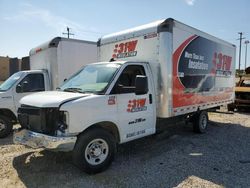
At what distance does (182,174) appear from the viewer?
5055 millimetres

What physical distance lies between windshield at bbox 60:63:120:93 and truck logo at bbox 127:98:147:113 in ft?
2.42

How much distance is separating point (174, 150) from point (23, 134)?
366 cm

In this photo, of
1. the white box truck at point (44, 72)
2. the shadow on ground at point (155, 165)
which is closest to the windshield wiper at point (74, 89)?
the shadow on ground at point (155, 165)

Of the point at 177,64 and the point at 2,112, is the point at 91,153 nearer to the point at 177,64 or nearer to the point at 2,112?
the point at 177,64

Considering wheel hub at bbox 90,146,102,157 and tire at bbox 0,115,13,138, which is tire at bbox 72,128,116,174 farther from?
tire at bbox 0,115,13,138

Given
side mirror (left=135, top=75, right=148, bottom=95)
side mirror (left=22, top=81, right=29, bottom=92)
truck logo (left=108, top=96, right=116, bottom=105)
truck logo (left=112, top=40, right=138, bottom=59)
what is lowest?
truck logo (left=108, top=96, right=116, bottom=105)

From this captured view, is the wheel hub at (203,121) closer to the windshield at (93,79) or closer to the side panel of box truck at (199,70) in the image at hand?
the side panel of box truck at (199,70)

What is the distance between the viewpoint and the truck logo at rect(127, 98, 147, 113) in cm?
565

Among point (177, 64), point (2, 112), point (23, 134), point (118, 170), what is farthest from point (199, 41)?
point (2, 112)

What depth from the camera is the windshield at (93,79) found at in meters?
5.34

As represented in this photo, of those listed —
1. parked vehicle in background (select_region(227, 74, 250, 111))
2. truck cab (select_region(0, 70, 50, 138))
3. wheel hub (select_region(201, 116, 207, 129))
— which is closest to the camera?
truck cab (select_region(0, 70, 50, 138))

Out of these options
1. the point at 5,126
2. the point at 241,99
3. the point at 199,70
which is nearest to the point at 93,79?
the point at 199,70

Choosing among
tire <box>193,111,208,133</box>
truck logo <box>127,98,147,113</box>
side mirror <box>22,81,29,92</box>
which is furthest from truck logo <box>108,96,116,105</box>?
side mirror <box>22,81,29,92</box>

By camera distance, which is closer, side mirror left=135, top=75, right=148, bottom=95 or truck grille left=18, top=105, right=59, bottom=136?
truck grille left=18, top=105, right=59, bottom=136
